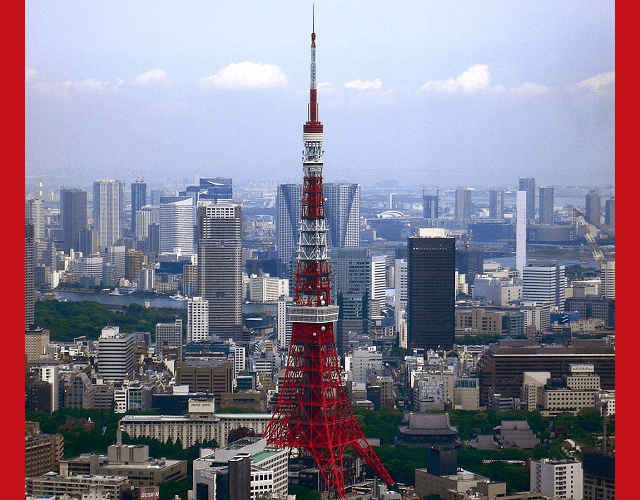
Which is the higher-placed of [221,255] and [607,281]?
[221,255]

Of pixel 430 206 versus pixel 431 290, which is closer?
pixel 431 290

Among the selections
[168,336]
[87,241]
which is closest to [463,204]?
[168,336]

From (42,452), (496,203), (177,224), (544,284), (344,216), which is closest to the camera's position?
(42,452)

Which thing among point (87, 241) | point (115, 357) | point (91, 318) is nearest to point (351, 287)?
point (91, 318)

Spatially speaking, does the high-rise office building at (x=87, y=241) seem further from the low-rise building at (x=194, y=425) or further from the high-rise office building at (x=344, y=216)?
the low-rise building at (x=194, y=425)

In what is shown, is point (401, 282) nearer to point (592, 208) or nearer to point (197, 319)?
point (197, 319)

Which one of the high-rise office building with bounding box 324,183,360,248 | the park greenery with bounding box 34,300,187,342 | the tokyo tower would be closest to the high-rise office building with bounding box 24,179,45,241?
the park greenery with bounding box 34,300,187,342

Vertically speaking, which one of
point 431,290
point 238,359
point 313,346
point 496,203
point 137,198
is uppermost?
point 137,198

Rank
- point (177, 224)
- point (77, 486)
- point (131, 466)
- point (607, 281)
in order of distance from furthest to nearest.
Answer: point (177, 224) → point (607, 281) → point (131, 466) → point (77, 486)
